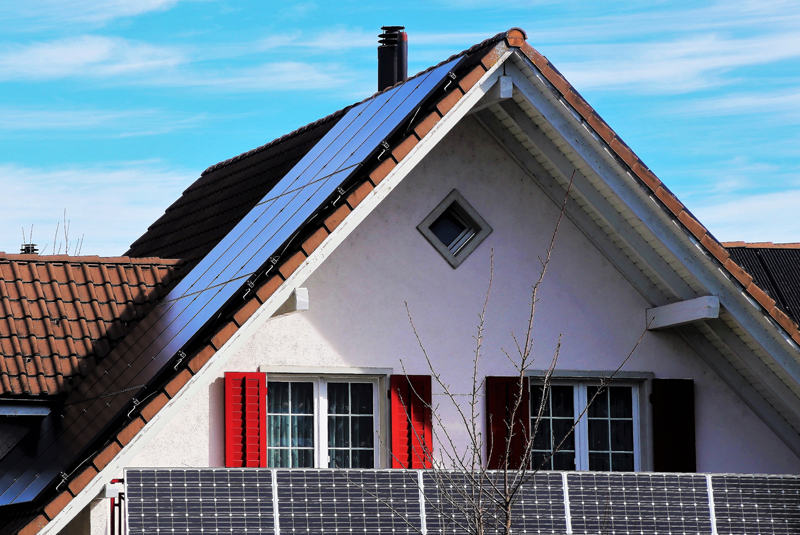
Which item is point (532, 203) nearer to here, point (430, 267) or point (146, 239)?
point (430, 267)

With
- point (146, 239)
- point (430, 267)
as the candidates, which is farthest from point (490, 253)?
point (146, 239)

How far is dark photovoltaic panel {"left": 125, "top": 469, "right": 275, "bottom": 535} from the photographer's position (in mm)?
9930

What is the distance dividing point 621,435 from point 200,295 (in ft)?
15.0

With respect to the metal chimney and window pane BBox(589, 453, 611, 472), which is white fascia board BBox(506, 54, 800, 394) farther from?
the metal chimney

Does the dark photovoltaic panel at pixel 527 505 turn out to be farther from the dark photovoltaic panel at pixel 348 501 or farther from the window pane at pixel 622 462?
the window pane at pixel 622 462

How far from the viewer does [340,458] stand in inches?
482

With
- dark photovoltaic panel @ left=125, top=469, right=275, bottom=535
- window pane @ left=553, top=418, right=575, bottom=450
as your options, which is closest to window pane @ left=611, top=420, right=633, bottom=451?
window pane @ left=553, top=418, right=575, bottom=450

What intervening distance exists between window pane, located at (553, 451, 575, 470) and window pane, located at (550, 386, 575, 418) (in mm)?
389

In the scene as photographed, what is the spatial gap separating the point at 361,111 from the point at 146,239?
517 centimetres

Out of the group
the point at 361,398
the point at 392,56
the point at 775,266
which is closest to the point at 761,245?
the point at 775,266

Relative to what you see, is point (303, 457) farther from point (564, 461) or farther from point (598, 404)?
point (598, 404)

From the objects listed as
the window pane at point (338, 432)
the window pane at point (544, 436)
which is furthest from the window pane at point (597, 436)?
the window pane at point (338, 432)

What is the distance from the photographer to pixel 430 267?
12695mm

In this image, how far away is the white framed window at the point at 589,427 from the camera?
13.0 m
